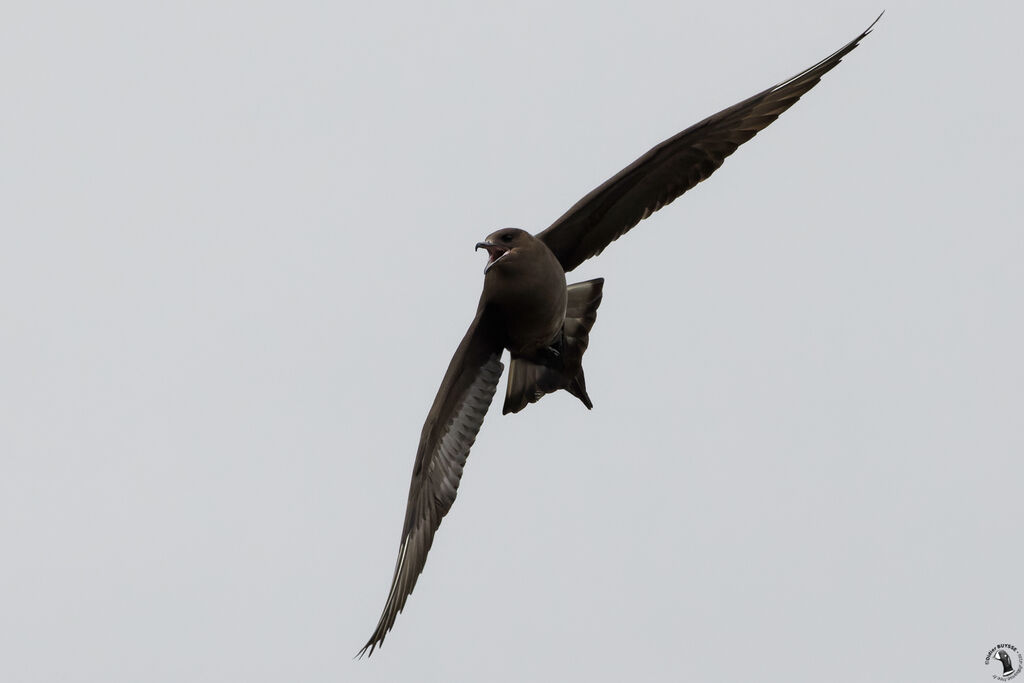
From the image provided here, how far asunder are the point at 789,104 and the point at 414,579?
4.22 meters

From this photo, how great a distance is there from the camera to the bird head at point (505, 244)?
1162 cm

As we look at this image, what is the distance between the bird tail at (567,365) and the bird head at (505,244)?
3.46 feet

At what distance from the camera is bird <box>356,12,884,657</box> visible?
38.3ft

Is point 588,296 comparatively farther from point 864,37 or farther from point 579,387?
point 864,37

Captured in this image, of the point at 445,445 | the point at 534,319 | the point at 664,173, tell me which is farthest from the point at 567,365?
the point at 664,173

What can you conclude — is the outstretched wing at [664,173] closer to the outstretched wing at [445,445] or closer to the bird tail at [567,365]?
the bird tail at [567,365]

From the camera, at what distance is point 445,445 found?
40.2 ft

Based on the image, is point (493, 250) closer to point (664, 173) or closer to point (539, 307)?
point (539, 307)

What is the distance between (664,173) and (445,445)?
2.52m

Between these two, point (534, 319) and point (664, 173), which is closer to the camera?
point (534, 319)

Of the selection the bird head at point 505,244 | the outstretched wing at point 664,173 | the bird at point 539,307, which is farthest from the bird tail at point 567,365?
the bird head at point 505,244

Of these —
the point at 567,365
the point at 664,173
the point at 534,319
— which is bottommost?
the point at 567,365

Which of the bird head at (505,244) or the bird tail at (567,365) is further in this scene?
the bird tail at (567,365)

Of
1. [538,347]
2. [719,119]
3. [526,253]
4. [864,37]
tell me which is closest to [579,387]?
[538,347]
